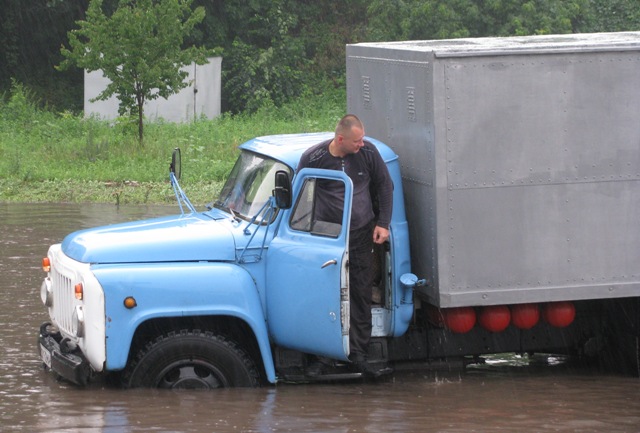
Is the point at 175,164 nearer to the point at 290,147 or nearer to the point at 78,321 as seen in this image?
the point at 290,147

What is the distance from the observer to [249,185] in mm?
8219

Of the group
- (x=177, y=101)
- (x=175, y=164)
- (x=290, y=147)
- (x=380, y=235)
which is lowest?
(x=380, y=235)

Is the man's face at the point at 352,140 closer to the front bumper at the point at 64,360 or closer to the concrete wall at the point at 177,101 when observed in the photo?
the front bumper at the point at 64,360

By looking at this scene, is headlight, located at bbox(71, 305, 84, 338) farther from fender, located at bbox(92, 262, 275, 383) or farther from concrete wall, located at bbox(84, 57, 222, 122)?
concrete wall, located at bbox(84, 57, 222, 122)

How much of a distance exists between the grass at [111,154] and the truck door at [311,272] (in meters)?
11.8

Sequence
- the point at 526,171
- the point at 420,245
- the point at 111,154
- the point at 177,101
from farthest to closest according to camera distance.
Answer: the point at 177,101 → the point at 111,154 → the point at 420,245 → the point at 526,171

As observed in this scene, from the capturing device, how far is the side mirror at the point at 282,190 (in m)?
7.39

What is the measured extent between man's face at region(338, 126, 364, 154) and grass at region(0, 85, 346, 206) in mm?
11914

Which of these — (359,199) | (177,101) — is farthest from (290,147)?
(177,101)

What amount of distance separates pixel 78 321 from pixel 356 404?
196 cm

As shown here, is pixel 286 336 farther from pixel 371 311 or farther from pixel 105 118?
pixel 105 118

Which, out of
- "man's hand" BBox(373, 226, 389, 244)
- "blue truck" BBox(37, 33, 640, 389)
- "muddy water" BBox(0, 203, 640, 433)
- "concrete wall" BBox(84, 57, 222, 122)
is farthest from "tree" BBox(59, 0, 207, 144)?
"man's hand" BBox(373, 226, 389, 244)

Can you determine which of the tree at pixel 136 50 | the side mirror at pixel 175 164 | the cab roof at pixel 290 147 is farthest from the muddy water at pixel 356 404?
the tree at pixel 136 50

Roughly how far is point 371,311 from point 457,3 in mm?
28652
